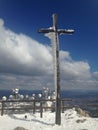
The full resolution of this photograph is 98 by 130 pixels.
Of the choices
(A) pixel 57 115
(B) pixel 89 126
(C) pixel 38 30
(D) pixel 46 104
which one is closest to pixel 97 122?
(B) pixel 89 126

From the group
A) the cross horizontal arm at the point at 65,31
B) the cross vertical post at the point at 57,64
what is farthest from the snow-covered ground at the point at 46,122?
the cross horizontal arm at the point at 65,31

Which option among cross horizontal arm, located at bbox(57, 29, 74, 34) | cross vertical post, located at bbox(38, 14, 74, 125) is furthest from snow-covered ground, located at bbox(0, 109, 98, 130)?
cross horizontal arm, located at bbox(57, 29, 74, 34)

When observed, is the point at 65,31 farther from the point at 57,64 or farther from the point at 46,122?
the point at 46,122

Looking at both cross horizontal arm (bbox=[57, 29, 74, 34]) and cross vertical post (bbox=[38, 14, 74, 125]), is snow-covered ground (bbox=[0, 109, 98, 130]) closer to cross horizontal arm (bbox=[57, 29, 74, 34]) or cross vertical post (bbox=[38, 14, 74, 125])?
cross vertical post (bbox=[38, 14, 74, 125])

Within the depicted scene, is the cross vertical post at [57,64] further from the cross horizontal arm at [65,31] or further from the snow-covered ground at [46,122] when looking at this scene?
the snow-covered ground at [46,122]

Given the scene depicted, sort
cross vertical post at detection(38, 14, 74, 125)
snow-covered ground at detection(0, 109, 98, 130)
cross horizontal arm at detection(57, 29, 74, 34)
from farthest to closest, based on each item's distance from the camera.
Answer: cross horizontal arm at detection(57, 29, 74, 34), cross vertical post at detection(38, 14, 74, 125), snow-covered ground at detection(0, 109, 98, 130)

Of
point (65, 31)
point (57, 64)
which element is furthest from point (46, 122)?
point (65, 31)

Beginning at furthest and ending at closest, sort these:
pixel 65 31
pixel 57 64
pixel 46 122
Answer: pixel 46 122 → pixel 65 31 → pixel 57 64

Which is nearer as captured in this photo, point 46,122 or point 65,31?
point 65,31

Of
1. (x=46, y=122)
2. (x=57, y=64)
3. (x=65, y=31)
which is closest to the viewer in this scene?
(x=57, y=64)
